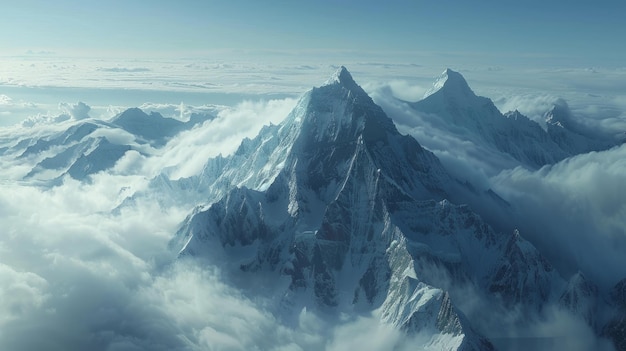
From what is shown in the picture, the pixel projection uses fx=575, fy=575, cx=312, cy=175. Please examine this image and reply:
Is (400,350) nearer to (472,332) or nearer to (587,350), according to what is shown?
(472,332)

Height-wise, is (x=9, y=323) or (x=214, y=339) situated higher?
(x=9, y=323)

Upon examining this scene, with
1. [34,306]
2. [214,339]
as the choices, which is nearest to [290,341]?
[214,339]

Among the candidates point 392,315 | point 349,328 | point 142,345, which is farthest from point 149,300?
point 392,315

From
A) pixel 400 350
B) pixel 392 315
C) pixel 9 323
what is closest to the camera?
pixel 9 323

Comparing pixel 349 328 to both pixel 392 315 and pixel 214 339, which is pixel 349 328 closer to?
pixel 392 315

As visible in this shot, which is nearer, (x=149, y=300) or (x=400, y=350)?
(x=400, y=350)

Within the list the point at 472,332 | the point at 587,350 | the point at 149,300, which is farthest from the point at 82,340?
the point at 587,350

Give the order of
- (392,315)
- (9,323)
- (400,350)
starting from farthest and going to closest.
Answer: (392,315) → (400,350) → (9,323)

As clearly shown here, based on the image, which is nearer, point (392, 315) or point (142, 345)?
point (142, 345)

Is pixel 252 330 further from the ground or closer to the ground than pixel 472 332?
closer to the ground
